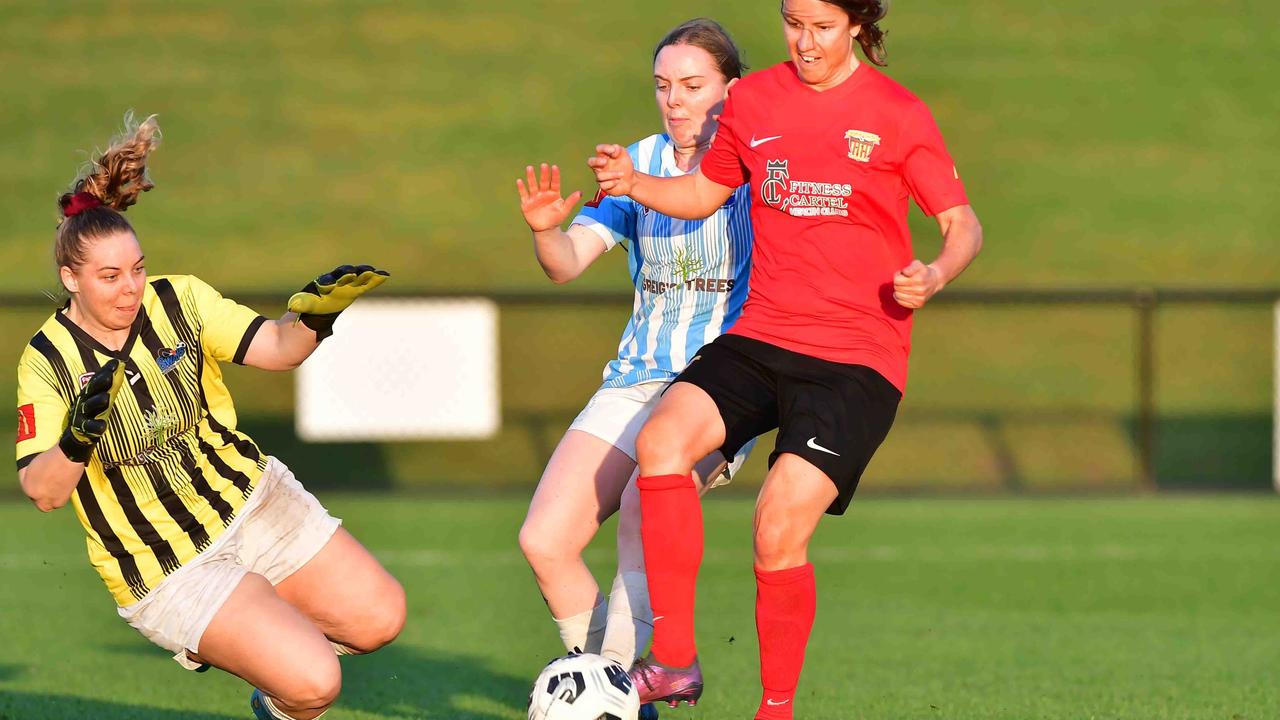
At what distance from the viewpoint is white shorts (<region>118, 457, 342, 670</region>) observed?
15.3 ft

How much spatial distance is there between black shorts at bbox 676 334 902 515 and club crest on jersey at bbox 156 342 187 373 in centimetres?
144

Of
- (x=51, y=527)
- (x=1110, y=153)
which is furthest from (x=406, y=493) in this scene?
(x=1110, y=153)

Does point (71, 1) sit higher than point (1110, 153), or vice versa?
point (71, 1)

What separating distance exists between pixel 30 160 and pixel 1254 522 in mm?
14527

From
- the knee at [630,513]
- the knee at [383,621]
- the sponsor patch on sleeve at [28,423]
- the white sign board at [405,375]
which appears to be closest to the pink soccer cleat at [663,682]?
the knee at [630,513]

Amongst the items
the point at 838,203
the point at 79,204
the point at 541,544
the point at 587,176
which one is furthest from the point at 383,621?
the point at 587,176

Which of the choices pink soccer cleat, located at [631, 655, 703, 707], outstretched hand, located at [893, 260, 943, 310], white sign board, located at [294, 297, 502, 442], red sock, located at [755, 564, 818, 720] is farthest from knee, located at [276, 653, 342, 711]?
white sign board, located at [294, 297, 502, 442]

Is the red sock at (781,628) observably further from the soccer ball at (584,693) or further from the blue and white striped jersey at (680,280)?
the blue and white striped jersey at (680,280)

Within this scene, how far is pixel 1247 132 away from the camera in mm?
19750

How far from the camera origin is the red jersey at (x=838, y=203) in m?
4.36

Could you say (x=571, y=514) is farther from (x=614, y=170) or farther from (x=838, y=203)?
(x=838, y=203)

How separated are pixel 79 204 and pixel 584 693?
1964 millimetres

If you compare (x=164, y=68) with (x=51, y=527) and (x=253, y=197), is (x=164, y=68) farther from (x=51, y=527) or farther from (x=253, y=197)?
(x=51, y=527)

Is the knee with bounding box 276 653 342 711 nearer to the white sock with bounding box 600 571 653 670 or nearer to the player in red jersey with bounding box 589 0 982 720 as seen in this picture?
the white sock with bounding box 600 571 653 670
